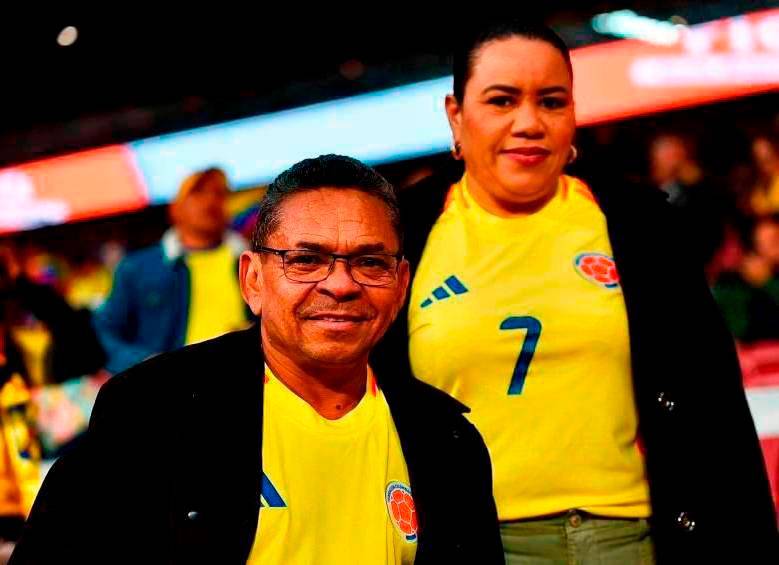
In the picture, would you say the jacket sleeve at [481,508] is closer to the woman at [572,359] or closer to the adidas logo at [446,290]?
the woman at [572,359]

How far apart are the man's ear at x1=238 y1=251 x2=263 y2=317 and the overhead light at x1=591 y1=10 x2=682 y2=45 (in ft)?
16.6

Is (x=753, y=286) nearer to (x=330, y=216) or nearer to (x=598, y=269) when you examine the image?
(x=598, y=269)

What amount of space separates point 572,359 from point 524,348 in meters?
0.10

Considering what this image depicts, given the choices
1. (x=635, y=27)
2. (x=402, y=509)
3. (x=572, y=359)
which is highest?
(x=635, y=27)

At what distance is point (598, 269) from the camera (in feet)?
8.78

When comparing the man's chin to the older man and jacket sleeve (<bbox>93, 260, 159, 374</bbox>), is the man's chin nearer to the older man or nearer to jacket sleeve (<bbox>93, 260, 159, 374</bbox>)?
the older man

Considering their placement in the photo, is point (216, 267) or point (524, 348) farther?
point (216, 267)

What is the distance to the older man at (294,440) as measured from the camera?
1.91 m

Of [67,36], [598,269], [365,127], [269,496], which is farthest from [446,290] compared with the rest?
[67,36]

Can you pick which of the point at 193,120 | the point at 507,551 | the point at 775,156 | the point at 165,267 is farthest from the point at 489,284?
the point at 193,120

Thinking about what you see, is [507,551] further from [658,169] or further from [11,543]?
[658,169]

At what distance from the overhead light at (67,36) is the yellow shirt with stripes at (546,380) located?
19.5 ft

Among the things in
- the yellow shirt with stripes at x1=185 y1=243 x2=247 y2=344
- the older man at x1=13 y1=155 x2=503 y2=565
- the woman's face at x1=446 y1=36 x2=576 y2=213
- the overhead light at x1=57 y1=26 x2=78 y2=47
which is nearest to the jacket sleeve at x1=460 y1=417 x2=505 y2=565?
the older man at x1=13 y1=155 x2=503 y2=565

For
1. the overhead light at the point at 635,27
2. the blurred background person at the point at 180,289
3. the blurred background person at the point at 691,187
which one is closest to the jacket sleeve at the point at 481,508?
the blurred background person at the point at 180,289
